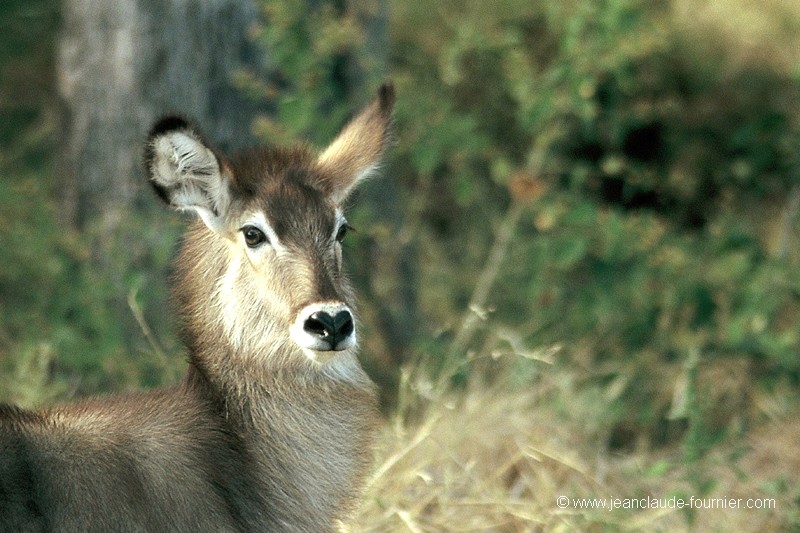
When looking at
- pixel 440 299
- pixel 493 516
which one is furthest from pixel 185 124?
pixel 440 299

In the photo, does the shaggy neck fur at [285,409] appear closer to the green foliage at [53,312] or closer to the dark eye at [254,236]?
the dark eye at [254,236]

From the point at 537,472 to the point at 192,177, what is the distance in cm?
240

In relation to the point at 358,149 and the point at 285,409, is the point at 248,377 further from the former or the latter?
the point at 358,149

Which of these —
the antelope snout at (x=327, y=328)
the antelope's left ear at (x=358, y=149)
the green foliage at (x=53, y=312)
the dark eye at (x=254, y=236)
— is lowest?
the green foliage at (x=53, y=312)

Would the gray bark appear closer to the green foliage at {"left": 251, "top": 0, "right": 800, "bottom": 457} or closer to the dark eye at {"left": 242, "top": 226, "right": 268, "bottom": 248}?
the green foliage at {"left": 251, "top": 0, "right": 800, "bottom": 457}

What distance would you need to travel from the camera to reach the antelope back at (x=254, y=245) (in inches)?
182

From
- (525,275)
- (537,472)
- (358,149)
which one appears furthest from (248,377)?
(525,275)

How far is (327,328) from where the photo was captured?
4445 millimetres

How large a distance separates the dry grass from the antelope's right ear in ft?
3.98

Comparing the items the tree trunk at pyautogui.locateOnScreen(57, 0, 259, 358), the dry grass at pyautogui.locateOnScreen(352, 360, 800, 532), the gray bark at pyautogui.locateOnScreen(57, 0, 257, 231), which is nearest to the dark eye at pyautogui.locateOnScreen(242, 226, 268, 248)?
the dry grass at pyautogui.locateOnScreen(352, 360, 800, 532)

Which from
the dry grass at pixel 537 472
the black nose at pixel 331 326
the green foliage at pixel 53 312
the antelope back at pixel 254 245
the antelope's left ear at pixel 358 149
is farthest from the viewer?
the green foliage at pixel 53 312

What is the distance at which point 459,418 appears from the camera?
6930mm

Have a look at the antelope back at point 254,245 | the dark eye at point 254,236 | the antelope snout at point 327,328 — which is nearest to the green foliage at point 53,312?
the antelope back at point 254,245

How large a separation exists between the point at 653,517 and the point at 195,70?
11.5ft
